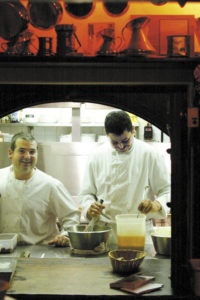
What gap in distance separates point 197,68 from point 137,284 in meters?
0.79

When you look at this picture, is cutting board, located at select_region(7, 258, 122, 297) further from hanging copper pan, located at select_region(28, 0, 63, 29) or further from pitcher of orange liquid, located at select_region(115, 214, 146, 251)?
hanging copper pan, located at select_region(28, 0, 63, 29)

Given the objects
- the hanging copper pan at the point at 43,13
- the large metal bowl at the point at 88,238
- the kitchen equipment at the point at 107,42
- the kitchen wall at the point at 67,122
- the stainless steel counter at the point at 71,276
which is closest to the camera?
the stainless steel counter at the point at 71,276

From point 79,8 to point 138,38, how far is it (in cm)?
40

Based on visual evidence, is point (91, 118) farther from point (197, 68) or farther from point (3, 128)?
point (197, 68)

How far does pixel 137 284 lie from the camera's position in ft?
3.95

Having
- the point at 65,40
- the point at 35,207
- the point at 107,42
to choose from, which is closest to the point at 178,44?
the point at 107,42

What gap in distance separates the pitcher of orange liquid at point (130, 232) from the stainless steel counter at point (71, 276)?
19 cm

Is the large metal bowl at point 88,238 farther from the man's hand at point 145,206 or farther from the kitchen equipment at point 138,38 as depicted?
the kitchen equipment at point 138,38

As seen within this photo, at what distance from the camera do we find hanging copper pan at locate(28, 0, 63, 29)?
153cm

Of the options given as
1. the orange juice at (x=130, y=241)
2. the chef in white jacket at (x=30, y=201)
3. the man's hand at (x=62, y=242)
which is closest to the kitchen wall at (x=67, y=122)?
the chef in white jacket at (x=30, y=201)

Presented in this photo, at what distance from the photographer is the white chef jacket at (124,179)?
290 cm

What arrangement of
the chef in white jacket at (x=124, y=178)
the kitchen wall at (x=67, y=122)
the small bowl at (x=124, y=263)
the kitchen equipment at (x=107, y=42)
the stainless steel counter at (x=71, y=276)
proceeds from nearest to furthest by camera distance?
the stainless steel counter at (x=71, y=276)
the small bowl at (x=124, y=263)
the kitchen equipment at (x=107, y=42)
the chef in white jacket at (x=124, y=178)
the kitchen wall at (x=67, y=122)

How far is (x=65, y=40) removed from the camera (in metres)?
1.38

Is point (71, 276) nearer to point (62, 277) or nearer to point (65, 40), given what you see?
point (62, 277)
